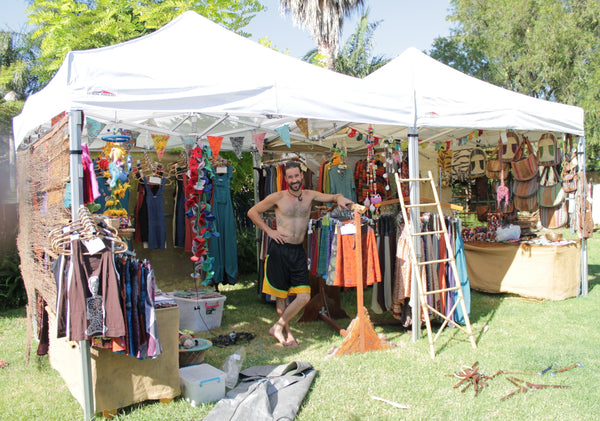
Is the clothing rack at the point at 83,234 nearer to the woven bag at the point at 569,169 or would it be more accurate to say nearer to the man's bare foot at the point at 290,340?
the man's bare foot at the point at 290,340

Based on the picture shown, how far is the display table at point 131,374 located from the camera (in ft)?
10.7

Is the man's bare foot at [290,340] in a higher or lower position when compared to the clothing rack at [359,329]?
lower

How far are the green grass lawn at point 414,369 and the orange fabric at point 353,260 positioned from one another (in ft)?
2.24

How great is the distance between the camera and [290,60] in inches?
179

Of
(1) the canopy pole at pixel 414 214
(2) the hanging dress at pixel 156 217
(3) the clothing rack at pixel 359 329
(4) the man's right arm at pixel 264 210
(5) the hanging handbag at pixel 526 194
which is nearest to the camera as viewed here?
(3) the clothing rack at pixel 359 329

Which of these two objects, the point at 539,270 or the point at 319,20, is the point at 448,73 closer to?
the point at 539,270

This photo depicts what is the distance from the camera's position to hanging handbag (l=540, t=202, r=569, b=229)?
6832mm

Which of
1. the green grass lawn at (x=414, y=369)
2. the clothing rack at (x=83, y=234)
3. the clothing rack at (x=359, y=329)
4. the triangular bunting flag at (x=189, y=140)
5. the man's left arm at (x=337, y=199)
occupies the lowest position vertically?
the green grass lawn at (x=414, y=369)

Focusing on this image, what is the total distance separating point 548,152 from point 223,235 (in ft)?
15.9

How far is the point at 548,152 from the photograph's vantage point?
6.88m

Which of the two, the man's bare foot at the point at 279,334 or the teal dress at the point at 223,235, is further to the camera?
the teal dress at the point at 223,235

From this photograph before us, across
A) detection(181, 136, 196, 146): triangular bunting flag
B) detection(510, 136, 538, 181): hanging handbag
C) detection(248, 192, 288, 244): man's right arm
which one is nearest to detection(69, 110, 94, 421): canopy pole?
detection(248, 192, 288, 244): man's right arm

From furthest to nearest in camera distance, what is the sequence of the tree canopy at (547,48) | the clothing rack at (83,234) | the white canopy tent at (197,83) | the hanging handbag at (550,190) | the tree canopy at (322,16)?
the tree canopy at (322,16), the tree canopy at (547,48), the hanging handbag at (550,190), the white canopy tent at (197,83), the clothing rack at (83,234)

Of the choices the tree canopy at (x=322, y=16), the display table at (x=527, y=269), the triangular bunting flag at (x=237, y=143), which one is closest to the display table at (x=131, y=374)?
the triangular bunting flag at (x=237, y=143)
